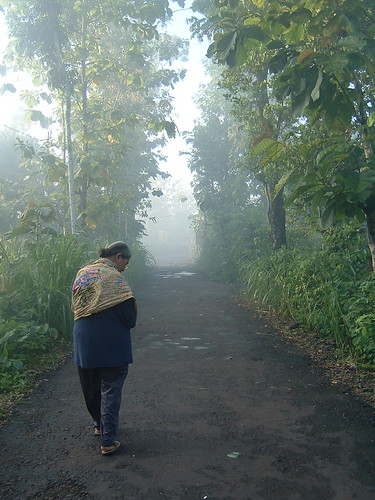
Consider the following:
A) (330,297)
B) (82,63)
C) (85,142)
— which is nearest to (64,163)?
(85,142)

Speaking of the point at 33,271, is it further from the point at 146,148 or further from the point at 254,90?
the point at 146,148

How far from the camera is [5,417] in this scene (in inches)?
177

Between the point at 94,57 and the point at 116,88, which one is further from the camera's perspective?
the point at 116,88

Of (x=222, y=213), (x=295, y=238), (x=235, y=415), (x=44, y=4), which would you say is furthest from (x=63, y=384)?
(x=222, y=213)

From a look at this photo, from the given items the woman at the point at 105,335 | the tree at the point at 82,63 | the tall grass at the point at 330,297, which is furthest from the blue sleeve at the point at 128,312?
the tree at the point at 82,63

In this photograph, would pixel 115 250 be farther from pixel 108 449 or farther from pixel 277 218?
pixel 277 218

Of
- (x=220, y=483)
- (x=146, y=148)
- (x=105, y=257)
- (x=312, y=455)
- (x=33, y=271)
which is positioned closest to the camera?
(x=220, y=483)

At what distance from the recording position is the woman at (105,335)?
12.0ft

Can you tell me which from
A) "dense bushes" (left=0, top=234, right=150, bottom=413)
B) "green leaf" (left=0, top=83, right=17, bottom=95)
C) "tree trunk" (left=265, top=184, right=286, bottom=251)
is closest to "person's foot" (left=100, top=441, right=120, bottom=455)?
"dense bushes" (left=0, top=234, right=150, bottom=413)

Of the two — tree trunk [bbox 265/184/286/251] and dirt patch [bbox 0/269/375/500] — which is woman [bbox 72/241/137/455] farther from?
tree trunk [bbox 265/184/286/251]

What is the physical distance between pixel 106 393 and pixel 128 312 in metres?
0.70

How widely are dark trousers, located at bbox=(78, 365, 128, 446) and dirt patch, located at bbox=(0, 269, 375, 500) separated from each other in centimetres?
22

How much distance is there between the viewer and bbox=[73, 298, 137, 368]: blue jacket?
3682 mm

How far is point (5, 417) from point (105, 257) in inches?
79.6
